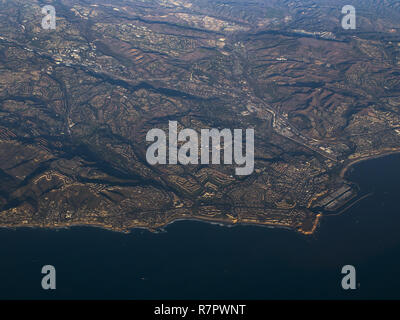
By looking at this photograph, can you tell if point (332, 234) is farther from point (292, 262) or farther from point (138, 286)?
point (138, 286)

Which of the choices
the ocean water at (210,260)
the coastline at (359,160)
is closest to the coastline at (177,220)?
the ocean water at (210,260)

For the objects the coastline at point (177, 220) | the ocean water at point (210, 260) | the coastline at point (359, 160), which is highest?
the coastline at point (359, 160)

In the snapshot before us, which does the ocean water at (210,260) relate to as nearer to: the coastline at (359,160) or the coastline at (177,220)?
the coastline at (177,220)

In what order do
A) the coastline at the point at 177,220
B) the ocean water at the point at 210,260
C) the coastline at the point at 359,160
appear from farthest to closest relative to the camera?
the coastline at the point at 359,160, the coastline at the point at 177,220, the ocean water at the point at 210,260

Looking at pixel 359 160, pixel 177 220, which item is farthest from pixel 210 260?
pixel 359 160

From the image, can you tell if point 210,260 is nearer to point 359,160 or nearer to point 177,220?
point 177,220

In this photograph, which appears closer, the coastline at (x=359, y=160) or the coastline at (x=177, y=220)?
the coastline at (x=177, y=220)

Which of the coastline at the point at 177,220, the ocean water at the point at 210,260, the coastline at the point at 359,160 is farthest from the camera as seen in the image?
the coastline at the point at 359,160

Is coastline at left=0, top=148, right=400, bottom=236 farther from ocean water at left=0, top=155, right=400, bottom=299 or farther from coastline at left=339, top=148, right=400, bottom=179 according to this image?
coastline at left=339, top=148, right=400, bottom=179
